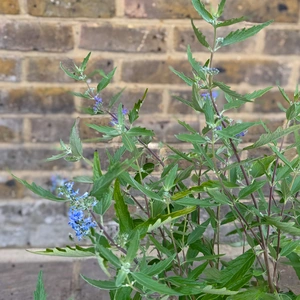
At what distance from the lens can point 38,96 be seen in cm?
125

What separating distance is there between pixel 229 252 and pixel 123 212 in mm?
901

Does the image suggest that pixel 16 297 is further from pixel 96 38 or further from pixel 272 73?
pixel 272 73

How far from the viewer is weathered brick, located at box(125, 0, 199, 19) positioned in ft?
3.97

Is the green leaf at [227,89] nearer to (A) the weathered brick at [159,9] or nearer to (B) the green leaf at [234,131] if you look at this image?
(B) the green leaf at [234,131]

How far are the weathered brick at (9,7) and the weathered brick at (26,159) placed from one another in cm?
39

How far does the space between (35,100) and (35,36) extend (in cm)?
18

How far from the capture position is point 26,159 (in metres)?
1.30

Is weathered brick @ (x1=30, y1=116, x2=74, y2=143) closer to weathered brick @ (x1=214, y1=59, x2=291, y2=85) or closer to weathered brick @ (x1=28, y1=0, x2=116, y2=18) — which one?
weathered brick @ (x1=28, y1=0, x2=116, y2=18)

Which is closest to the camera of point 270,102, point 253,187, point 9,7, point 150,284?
point 150,284

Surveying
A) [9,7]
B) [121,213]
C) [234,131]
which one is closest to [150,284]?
[121,213]

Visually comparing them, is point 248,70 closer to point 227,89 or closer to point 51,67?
point 51,67

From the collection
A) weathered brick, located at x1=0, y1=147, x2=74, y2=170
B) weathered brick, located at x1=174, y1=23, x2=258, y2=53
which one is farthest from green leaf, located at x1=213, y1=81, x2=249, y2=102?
weathered brick, located at x1=0, y1=147, x2=74, y2=170

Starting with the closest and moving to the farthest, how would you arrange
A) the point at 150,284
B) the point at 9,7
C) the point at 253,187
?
1. the point at 150,284
2. the point at 253,187
3. the point at 9,7

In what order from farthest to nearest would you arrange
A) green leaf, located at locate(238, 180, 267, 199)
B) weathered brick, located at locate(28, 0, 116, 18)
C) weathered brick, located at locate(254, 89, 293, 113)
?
1. weathered brick, located at locate(254, 89, 293, 113)
2. weathered brick, located at locate(28, 0, 116, 18)
3. green leaf, located at locate(238, 180, 267, 199)
